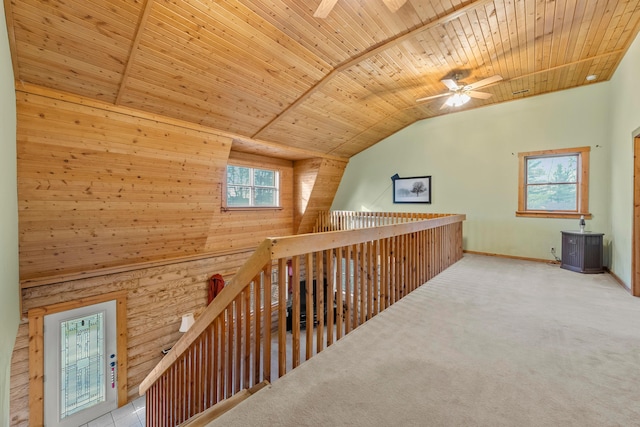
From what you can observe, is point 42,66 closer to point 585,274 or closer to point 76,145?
point 76,145

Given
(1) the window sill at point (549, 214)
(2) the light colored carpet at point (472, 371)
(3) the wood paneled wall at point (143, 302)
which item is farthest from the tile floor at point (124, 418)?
(1) the window sill at point (549, 214)

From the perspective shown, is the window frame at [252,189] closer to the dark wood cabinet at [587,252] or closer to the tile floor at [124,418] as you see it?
the tile floor at [124,418]

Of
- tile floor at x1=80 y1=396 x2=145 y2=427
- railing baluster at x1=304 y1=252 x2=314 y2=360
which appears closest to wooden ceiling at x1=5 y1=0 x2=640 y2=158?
railing baluster at x1=304 y1=252 x2=314 y2=360

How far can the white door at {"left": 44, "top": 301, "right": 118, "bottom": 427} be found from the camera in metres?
4.11

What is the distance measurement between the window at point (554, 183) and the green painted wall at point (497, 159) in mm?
103

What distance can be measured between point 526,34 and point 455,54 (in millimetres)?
794

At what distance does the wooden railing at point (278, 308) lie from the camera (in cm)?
178

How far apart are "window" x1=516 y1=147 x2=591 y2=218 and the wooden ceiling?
4.00 ft

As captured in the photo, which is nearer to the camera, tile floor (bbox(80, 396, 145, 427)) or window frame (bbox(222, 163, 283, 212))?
tile floor (bbox(80, 396, 145, 427))

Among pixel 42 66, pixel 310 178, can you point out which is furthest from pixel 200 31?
pixel 310 178

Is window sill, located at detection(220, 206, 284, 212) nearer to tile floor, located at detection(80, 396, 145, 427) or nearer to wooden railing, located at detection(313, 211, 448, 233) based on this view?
wooden railing, located at detection(313, 211, 448, 233)

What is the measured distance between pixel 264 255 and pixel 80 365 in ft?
16.0

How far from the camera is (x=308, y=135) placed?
584 cm

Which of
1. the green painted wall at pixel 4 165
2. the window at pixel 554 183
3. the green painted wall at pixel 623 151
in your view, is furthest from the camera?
the window at pixel 554 183
